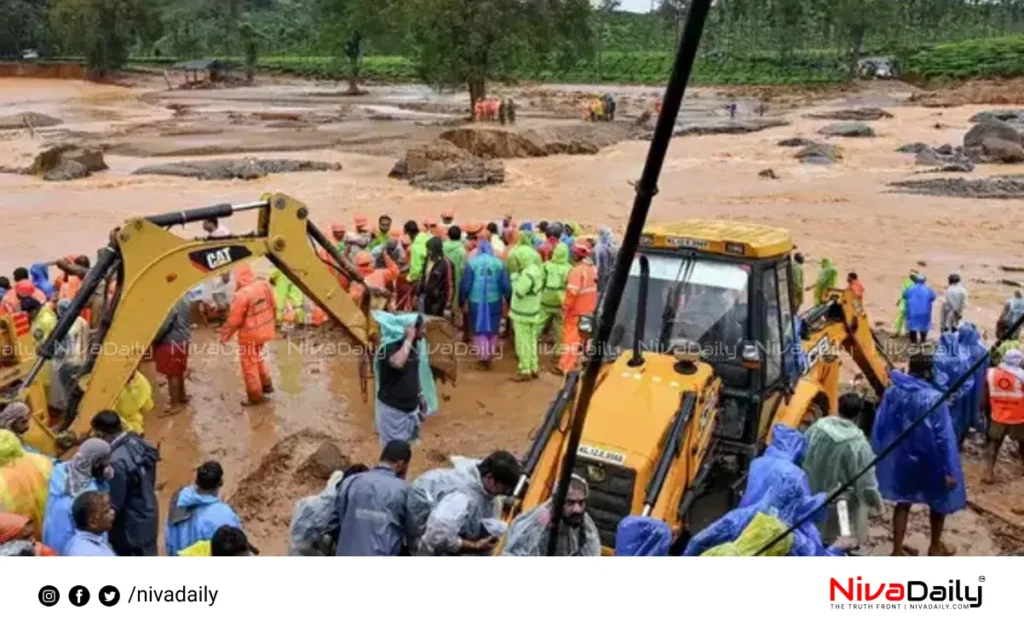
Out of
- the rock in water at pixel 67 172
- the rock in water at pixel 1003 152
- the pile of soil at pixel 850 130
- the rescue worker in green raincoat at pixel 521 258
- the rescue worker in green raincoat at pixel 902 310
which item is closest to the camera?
the rescue worker in green raincoat at pixel 521 258

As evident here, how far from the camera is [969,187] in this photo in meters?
27.0

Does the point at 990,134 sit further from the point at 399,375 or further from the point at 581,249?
the point at 399,375

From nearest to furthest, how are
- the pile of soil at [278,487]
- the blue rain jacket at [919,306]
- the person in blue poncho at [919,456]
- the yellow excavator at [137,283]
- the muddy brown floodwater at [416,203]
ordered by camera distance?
1. the person in blue poncho at [919,456]
2. the yellow excavator at [137,283]
3. the pile of soil at [278,487]
4. the muddy brown floodwater at [416,203]
5. the blue rain jacket at [919,306]

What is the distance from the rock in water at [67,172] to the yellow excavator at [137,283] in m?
22.8

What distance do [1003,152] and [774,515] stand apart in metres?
32.4

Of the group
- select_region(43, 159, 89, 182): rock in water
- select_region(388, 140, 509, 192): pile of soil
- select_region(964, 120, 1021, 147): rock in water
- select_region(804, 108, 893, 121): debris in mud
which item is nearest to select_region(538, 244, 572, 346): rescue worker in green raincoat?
select_region(388, 140, 509, 192): pile of soil

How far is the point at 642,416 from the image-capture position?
231 inches

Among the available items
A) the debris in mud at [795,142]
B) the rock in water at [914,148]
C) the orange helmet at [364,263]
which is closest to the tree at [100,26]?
the debris in mud at [795,142]

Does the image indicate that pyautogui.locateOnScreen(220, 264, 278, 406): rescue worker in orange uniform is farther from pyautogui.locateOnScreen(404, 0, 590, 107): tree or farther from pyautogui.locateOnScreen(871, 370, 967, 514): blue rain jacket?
pyautogui.locateOnScreen(404, 0, 590, 107): tree

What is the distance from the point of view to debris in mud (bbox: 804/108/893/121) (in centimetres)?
4756

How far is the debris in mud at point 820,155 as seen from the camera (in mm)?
33250
